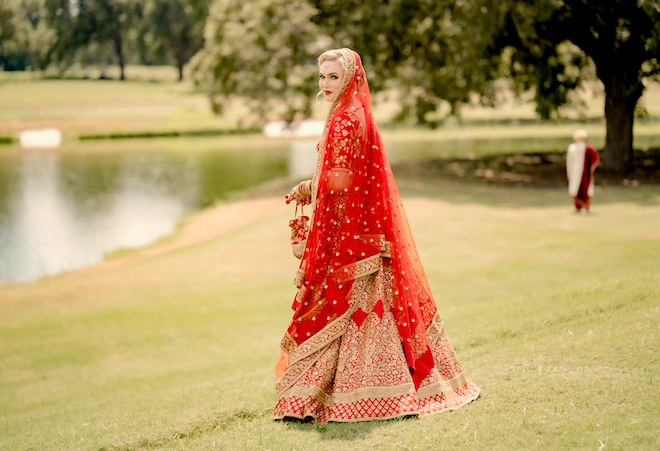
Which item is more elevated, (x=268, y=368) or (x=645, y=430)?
(x=645, y=430)

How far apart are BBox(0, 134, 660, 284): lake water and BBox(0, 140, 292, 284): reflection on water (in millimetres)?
29

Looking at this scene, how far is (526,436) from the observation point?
3180 millimetres

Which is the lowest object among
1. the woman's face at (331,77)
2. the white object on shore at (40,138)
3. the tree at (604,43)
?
the white object on shore at (40,138)

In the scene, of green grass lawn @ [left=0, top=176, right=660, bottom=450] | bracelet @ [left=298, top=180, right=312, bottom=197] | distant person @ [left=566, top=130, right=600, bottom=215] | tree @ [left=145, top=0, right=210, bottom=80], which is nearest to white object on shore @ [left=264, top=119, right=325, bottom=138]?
tree @ [left=145, top=0, right=210, bottom=80]

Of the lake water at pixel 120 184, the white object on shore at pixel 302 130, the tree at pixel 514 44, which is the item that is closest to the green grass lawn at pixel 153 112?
the white object on shore at pixel 302 130

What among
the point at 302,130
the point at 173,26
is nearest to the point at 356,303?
the point at 302,130

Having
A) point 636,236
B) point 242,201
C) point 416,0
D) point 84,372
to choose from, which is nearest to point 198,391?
point 84,372

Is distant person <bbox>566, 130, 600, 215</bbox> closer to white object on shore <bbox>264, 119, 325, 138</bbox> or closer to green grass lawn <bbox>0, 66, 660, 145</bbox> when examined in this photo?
green grass lawn <bbox>0, 66, 660, 145</bbox>

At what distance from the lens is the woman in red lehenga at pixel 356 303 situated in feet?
11.5

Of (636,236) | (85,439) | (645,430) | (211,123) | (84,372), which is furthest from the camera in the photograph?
(211,123)

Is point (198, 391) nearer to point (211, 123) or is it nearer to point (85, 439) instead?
point (85, 439)

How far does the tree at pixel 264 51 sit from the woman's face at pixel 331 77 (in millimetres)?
15652

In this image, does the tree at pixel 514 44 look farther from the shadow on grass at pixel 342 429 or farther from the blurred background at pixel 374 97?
the shadow on grass at pixel 342 429

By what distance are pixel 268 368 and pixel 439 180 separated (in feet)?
42.4
